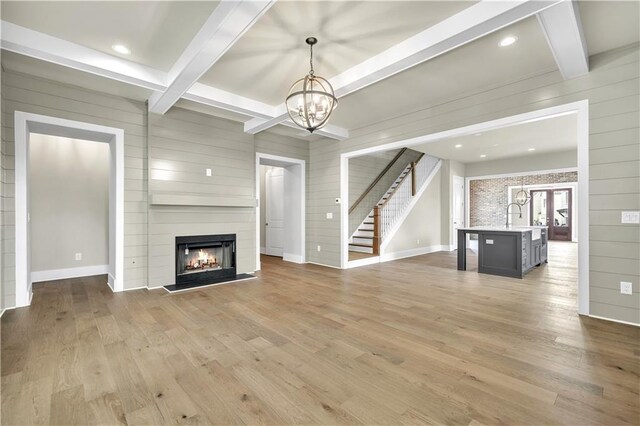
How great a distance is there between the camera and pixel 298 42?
10.3ft

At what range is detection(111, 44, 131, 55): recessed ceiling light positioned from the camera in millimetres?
3303

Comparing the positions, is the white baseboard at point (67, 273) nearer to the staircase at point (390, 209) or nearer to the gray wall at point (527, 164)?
the staircase at point (390, 209)

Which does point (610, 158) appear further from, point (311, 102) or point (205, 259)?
point (205, 259)

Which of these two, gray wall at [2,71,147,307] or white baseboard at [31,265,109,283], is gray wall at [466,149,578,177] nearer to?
gray wall at [2,71,147,307]

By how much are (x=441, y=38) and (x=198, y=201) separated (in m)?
4.18

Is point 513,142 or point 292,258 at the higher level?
point 513,142

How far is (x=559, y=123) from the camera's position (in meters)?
5.93

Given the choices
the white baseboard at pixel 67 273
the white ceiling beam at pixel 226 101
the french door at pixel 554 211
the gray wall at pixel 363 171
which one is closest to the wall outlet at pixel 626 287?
the white ceiling beam at pixel 226 101

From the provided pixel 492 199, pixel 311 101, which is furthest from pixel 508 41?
pixel 492 199

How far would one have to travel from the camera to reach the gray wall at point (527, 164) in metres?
8.52

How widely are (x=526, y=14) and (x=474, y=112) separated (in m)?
2.04

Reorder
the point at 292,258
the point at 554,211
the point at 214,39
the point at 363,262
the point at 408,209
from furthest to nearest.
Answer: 1. the point at 554,211
2. the point at 408,209
3. the point at 292,258
4. the point at 363,262
5. the point at 214,39

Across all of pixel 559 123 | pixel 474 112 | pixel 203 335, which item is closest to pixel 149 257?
pixel 203 335

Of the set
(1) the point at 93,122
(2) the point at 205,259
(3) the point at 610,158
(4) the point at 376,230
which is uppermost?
(1) the point at 93,122
